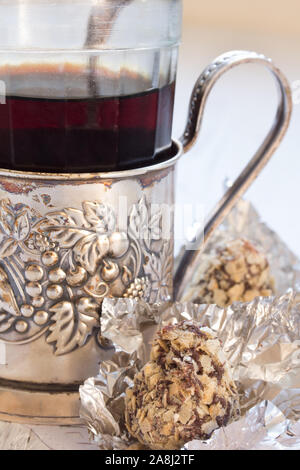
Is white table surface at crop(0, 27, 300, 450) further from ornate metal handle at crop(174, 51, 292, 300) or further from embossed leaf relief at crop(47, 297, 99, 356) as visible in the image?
ornate metal handle at crop(174, 51, 292, 300)

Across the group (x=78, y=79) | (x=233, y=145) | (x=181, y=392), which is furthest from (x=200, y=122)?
(x=233, y=145)

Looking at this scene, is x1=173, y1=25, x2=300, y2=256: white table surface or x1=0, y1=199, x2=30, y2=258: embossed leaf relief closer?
x1=0, y1=199, x2=30, y2=258: embossed leaf relief

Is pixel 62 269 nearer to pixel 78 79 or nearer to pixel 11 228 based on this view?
pixel 11 228

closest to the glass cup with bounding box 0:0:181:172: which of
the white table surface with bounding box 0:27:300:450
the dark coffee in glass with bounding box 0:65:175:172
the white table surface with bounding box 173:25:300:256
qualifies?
the dark coffee in glass with bounding box 0:65:175:172

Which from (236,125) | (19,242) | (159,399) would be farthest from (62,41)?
(236,125)

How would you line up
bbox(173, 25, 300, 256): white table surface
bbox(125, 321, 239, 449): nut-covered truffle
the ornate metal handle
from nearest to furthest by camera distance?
bbox(125, 321, 239, 449): nut-covered truffle, the ornate metal handle, bbox(173, 25, 300, 256): white table surface

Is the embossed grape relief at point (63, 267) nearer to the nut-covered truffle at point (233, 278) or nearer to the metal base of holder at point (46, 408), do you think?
the metal base of holder at point (46, 408)
